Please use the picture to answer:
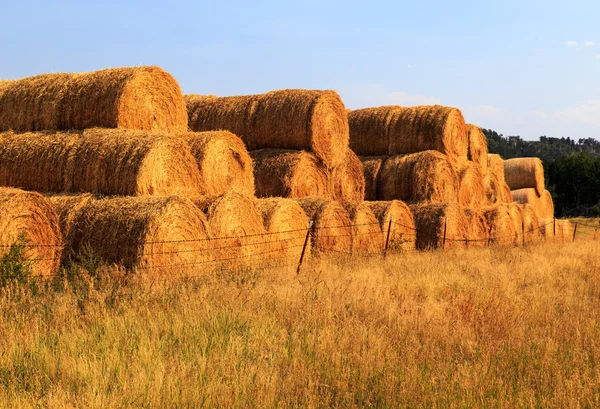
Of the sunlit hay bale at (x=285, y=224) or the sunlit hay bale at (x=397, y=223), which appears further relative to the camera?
the sunlit hay bale at (x=397, y=223)

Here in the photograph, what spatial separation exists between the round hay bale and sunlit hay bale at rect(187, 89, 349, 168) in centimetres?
580

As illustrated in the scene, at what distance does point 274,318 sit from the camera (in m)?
7.34

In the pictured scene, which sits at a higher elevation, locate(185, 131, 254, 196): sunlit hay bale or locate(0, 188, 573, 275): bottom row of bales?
locate(185, 131, 254, 196): sunlit hay bale

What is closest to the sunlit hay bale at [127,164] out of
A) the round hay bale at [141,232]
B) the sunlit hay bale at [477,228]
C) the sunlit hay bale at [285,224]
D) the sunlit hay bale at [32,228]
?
the round hay bale at [141,232]

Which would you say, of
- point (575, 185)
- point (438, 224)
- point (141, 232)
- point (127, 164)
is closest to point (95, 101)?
point (127, 164)

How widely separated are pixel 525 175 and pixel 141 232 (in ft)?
78.1

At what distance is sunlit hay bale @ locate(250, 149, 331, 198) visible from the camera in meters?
15.5

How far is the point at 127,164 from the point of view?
11047 mm

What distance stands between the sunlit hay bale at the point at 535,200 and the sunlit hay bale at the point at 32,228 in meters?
22.2

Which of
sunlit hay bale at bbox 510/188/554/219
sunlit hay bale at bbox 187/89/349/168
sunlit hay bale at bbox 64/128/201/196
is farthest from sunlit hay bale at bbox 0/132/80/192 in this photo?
sunlit hay bale at bbox 510/188/554/219

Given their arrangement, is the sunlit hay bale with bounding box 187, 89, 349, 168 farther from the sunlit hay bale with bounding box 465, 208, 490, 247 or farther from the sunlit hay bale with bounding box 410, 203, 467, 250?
the sunlit hay bale with bounding box 465, 208, 490, 247

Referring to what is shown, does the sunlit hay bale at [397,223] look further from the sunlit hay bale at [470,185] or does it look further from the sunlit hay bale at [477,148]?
the sunlit hay bale at [477,148]

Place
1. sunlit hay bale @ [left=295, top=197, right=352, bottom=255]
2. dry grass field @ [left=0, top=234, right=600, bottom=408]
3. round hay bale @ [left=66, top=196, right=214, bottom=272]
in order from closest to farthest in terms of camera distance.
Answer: dry grass field @ [left=0, top=234, right=600, bottom=408] → round hay bale @ [left=66, top=196, right=214, bottom=272] → sunlit hay bale @ [left=295, top=197, right=352, bottom=255]

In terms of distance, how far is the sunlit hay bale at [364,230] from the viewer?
50.1 ft
